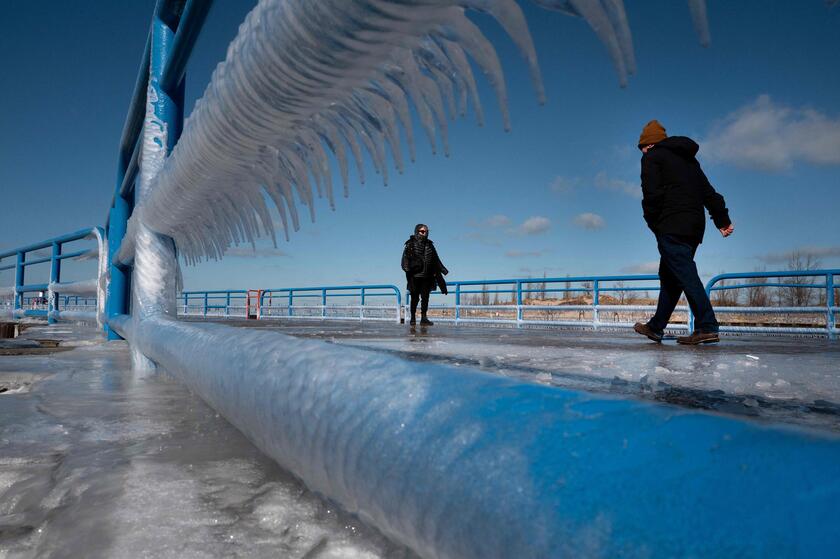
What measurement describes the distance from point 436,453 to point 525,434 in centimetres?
8

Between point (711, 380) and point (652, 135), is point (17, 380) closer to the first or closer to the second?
point (711, 380)

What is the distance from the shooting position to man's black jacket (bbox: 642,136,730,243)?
3.30 m

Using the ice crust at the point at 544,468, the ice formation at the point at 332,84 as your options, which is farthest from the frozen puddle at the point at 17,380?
the ice crust at the point at 544,468

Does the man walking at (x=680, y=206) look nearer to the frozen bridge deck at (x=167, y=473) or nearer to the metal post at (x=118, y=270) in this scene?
the frozen bridge deck at (x=167, y=473)

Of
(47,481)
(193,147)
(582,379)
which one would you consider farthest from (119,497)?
(582,379)

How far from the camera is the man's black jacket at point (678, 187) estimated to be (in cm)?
330

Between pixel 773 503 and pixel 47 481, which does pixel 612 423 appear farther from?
pixel 47 481

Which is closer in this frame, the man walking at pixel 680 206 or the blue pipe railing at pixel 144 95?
the blue pipe railing at pixel 144 95

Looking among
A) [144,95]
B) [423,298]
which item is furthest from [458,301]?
[144,95]

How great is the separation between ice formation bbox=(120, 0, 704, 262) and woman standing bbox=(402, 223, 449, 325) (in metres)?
5.74

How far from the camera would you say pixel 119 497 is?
0.68m

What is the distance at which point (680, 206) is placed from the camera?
131 inches

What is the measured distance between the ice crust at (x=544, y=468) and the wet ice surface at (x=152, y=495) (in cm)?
6

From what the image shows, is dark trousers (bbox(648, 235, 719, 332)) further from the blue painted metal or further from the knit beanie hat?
the blue painted metal
